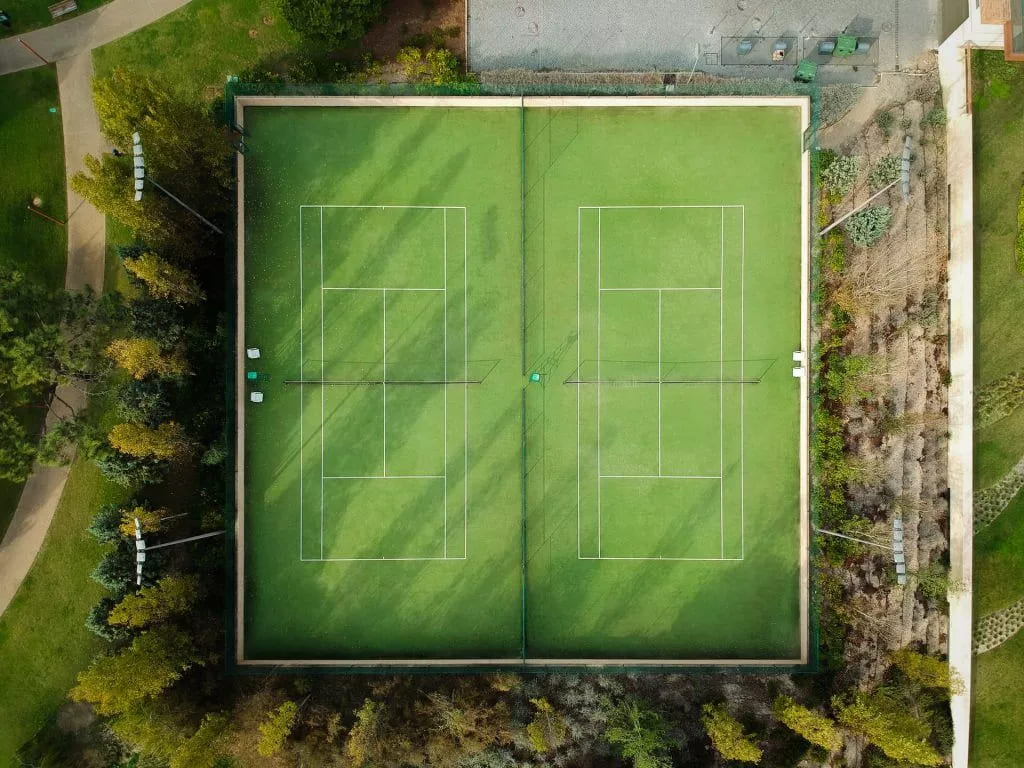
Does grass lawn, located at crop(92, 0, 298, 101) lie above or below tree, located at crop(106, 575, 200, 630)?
above

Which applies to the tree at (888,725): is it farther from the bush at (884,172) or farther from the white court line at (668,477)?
the bush at (884,172)

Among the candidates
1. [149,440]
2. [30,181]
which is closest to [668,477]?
[149,440]

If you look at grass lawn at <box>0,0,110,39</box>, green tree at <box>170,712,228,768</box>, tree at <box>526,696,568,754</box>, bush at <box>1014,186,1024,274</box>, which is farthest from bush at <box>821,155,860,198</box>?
green tree at <box>170,712,228,768</box>

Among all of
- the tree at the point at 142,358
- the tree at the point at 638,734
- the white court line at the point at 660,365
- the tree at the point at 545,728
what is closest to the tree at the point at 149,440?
the tree at the point at 142,358

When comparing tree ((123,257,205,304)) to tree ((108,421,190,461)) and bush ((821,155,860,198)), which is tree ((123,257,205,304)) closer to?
tree ((108,421,190,461))

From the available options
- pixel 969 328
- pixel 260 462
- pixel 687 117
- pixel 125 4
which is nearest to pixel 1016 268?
pixel 969 328
